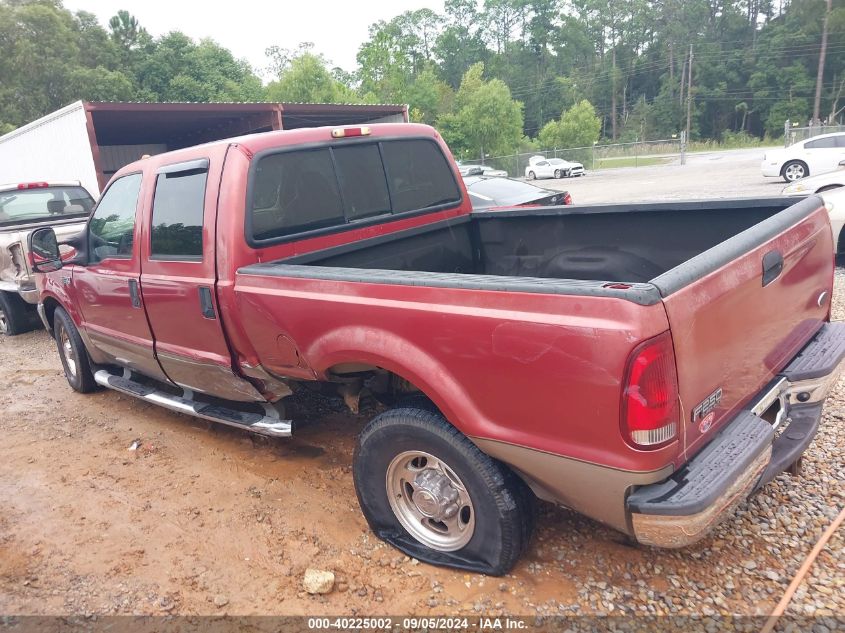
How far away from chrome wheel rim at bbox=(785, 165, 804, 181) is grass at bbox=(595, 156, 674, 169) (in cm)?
2178

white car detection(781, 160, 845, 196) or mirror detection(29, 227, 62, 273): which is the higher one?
mirror detection(29, 227, 62, 273)

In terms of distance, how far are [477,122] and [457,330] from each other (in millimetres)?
44748

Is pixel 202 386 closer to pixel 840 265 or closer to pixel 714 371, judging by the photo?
pixel 714 371

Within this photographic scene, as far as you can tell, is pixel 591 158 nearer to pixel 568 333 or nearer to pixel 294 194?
pixel 294 194

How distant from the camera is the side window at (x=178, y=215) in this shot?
345 centimetres

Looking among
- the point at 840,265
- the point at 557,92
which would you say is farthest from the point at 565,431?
the point at 557,92

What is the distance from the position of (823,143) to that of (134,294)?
65.6ft

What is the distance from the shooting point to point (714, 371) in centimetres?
219

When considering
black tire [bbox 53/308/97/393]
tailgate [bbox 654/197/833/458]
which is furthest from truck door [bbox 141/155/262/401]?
tailgate [bbox 654/197/833/458]

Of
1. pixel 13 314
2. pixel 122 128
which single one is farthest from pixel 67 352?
pixel 122 128

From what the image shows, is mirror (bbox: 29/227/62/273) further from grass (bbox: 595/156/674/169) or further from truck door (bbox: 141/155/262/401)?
grass (bbox: 595/156/674/169)

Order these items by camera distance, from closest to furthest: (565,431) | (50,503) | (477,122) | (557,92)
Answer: (565,431) < (50,503) < (477,122) < (557,92)

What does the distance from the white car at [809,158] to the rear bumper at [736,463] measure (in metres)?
17.7

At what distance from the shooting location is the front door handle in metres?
3.92
